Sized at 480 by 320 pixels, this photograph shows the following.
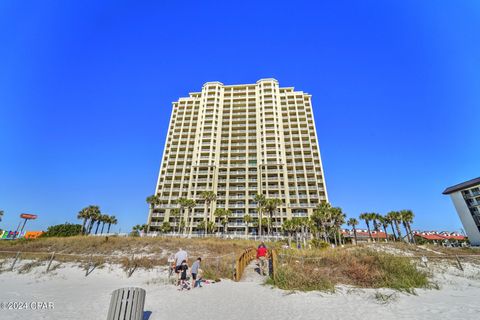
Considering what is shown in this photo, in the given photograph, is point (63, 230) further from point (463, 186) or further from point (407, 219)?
point (463, 186)

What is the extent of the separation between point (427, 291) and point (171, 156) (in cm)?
6470

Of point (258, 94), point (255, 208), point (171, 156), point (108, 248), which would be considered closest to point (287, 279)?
point (108, 248)

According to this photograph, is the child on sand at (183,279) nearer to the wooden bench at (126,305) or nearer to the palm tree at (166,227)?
the wooden bench at (126,305)

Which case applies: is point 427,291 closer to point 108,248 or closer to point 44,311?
point 44,311

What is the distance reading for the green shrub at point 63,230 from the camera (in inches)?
1885

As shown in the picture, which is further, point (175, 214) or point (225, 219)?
point (175, 214)

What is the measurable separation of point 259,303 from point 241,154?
5774 centimetres

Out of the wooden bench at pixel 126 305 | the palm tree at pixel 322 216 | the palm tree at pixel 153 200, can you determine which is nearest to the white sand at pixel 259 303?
the wooden bench at pixel 126 305

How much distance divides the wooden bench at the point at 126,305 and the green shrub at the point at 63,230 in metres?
57.4

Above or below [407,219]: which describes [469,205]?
above

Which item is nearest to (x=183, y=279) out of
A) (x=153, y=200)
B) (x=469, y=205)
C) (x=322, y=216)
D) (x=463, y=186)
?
(x=322, y=216)

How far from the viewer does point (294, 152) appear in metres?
63.4

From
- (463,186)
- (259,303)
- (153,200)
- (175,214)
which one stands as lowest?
(259,303)

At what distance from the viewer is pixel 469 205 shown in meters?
57.4
